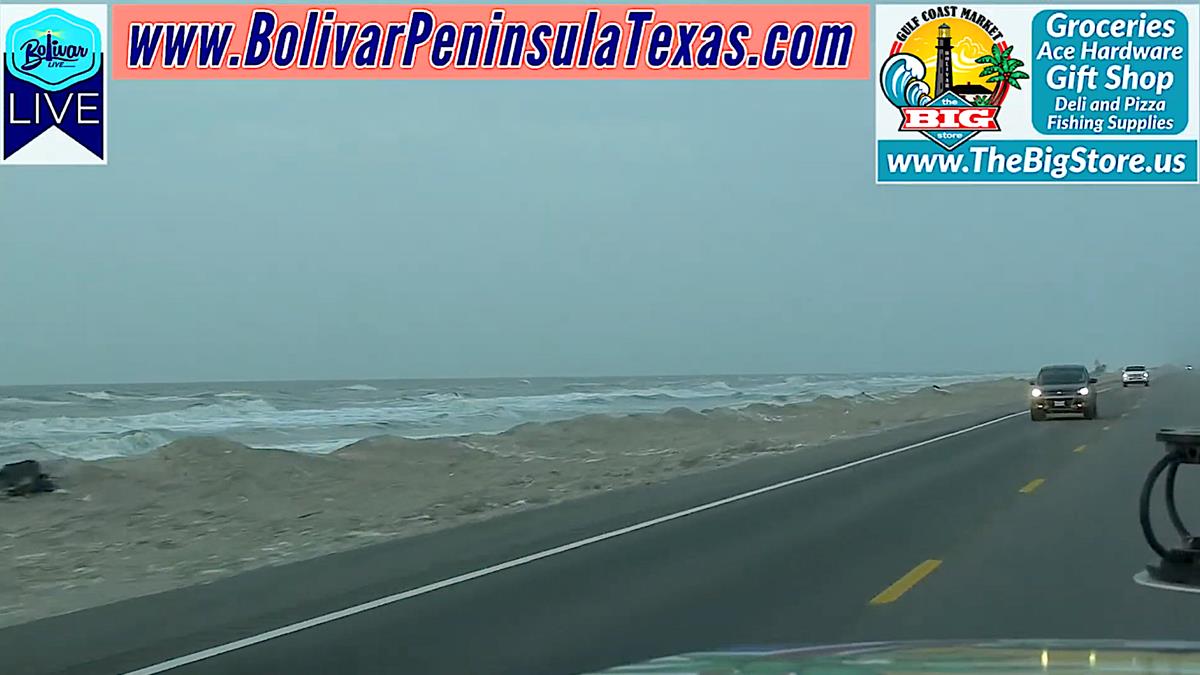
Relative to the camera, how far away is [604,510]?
18.5 meters

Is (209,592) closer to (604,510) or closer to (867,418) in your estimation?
(604,510)

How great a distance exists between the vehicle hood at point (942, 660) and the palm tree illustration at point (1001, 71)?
18.9 meters

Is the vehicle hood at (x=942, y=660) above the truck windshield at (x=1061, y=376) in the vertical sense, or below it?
below

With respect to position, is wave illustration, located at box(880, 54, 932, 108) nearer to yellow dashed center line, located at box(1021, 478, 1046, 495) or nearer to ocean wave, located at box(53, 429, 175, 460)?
yellow dashed center line, located at box(1021, 478, 1046, 495)

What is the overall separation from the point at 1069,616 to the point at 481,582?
16.5 feet

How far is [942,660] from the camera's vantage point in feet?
15.2

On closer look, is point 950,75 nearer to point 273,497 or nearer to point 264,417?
point 273,497

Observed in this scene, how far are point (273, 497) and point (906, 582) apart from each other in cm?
1528

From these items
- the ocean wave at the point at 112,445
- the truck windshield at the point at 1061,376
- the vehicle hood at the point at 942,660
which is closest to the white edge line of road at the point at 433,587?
the vehicle hood at the point at 942,660

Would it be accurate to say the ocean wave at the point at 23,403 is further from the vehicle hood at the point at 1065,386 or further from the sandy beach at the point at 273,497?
the vehicle hood at the point at 1065,386

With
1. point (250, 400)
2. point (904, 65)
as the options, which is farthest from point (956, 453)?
point (250, 400)

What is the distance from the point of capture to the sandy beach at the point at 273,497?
1505cm

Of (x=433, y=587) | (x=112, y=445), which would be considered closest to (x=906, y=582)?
(x=433, y=587)

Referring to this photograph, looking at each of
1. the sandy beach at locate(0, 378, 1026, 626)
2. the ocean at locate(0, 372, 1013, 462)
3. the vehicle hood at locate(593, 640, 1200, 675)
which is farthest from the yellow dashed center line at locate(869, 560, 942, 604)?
the ocean at locate(0, 372, 1013, 462)
